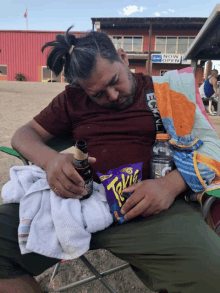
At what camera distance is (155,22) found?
2152 centimetres

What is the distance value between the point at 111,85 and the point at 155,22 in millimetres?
23402

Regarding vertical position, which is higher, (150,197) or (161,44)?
(161,44)

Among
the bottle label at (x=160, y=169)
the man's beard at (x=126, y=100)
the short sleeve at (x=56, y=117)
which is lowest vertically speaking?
the bottle label at (x=160, y=169)

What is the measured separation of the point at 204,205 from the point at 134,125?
61cm

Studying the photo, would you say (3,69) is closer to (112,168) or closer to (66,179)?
(112,168)

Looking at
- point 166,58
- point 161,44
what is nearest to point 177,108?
point 166,58

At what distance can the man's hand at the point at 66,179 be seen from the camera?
1.09 m

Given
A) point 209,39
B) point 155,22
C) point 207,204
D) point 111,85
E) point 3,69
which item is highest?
point 155,22

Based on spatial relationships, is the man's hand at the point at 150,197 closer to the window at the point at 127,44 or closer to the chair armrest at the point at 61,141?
the chair armrest at the point at 61,141

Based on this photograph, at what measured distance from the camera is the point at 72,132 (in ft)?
5.52

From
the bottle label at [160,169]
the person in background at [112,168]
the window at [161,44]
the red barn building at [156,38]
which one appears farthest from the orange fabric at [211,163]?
the window at [161,44]

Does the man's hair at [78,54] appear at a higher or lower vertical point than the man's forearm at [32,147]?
higher

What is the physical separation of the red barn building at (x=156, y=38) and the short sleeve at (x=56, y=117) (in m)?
20.5

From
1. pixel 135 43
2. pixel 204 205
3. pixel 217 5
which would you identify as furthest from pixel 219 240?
pixel 135 43
